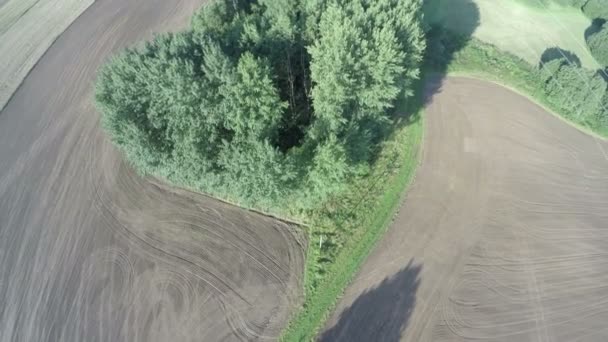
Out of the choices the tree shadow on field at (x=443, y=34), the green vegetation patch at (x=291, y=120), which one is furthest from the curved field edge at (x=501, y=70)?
the green vegetation patch at (x=291, y=120)

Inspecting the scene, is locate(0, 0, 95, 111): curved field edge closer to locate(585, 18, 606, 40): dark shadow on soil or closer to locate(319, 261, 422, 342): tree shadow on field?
locate(319, 261, 422, 342): tree shadow on field

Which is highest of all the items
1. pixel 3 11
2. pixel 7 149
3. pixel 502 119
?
pixel 3 11

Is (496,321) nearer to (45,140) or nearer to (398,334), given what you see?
(398,334)

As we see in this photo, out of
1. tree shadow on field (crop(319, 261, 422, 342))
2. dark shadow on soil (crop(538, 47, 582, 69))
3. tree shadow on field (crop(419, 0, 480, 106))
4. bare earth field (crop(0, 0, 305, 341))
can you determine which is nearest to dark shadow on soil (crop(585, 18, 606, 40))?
dark shadow on soil (crop(538, 47, 582, 69))

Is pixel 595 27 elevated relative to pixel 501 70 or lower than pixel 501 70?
lower

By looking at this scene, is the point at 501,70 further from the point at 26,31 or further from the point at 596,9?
the point at 26,31

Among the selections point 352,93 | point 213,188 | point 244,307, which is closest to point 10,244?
point 213,188

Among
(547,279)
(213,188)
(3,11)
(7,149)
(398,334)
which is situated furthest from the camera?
(3,11)

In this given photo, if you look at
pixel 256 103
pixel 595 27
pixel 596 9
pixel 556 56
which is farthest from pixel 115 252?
pixel 596 9
